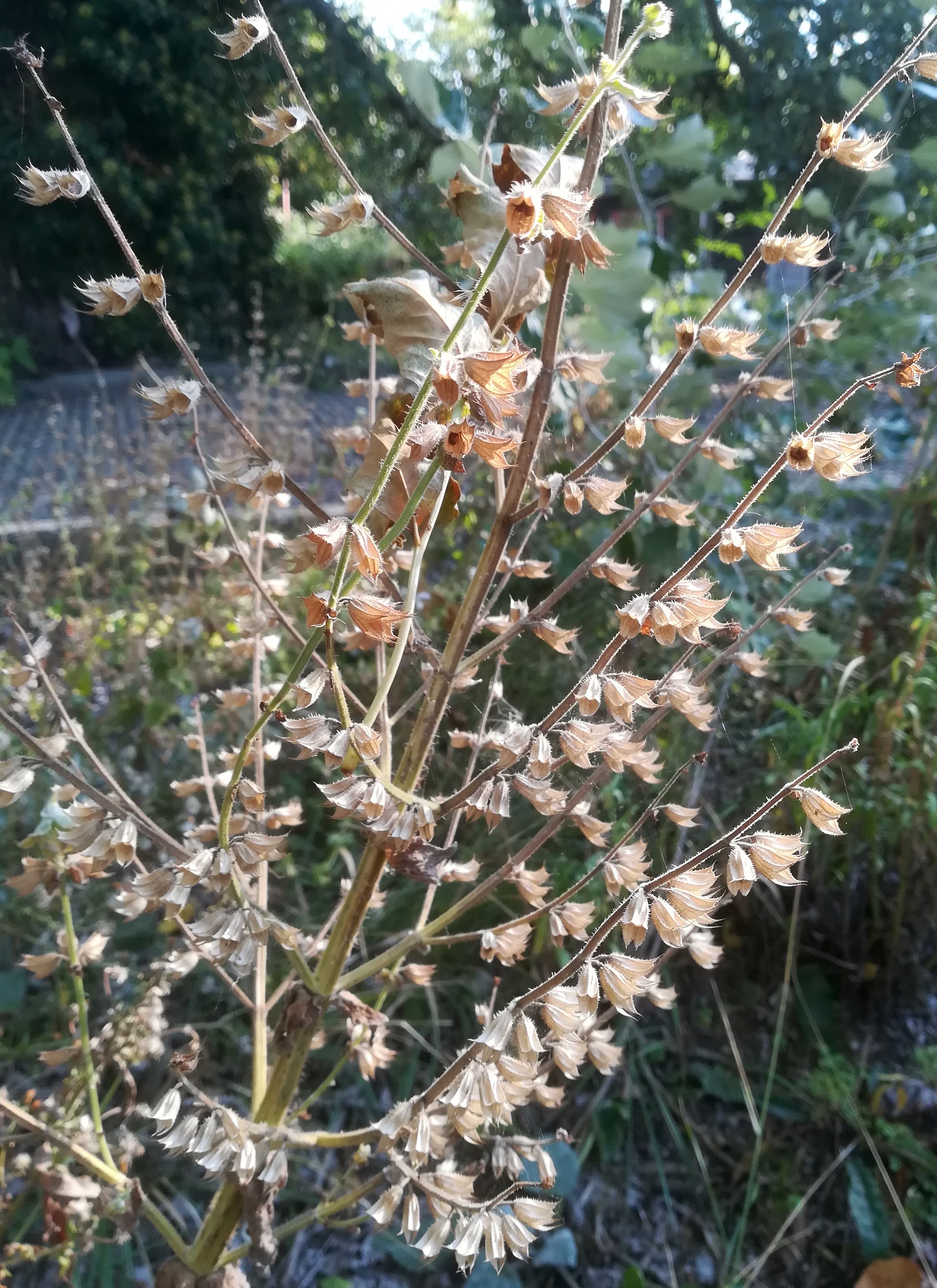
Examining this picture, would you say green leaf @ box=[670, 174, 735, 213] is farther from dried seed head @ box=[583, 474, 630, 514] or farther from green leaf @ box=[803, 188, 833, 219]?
dried seed head @ box=[583, 474, 630, 514]

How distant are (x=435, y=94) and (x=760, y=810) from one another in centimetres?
72

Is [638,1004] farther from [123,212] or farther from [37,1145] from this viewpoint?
[123,212]

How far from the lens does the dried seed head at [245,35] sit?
0.39 metres

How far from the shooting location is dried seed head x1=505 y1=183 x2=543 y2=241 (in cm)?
29

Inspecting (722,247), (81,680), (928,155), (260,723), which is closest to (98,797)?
(260,723)

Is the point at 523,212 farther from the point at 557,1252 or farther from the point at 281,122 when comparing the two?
the point at 557,1252

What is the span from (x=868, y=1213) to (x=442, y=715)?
32.9 inches

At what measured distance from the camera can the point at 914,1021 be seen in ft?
3.65

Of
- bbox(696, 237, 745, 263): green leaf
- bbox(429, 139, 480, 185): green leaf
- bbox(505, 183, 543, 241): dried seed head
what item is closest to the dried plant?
bbox(505, 183, 543, 241): dried seed head

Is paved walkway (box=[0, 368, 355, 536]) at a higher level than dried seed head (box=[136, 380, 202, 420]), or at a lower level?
lower

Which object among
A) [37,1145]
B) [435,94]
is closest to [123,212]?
[435,94]

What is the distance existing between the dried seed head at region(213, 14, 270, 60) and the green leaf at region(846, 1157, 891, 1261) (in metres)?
1.15

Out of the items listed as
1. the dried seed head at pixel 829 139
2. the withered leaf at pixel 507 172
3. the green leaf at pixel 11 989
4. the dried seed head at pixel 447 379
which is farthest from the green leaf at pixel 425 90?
the green leaf at pixel 11 989

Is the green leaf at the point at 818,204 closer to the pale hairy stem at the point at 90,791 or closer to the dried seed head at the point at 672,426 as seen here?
the dried seed head at the point at 672,426
